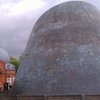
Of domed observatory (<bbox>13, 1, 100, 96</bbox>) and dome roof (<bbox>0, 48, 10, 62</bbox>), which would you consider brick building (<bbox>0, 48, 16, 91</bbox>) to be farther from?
domed observatory (<bbox>13, 1, 100, 96</bbox>)

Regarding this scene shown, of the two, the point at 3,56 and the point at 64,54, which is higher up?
the point at 3,56

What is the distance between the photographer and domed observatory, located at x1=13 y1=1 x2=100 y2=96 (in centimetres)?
2041

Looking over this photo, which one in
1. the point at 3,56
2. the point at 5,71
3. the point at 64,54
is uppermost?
the point at 3,56

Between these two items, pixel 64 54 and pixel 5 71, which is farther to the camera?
pixel 5 71

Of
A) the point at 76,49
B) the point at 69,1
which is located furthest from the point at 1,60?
the point at 76,49

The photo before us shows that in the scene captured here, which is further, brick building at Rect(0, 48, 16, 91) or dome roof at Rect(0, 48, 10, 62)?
dome roof at Rect(0, 48, 10, 62)

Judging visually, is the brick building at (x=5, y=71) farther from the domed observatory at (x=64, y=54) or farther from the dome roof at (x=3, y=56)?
the domed observatory at (x=64, y=54)

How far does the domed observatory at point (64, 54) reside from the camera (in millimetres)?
20406

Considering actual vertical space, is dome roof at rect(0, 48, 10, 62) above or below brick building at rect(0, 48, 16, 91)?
above

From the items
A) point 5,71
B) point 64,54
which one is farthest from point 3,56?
point 64,54

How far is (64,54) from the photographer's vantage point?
71.2 feet

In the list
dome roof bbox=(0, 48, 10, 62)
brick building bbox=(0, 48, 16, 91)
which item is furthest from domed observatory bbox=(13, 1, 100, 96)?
dome roof bbox=(0, 48, 10, 62)

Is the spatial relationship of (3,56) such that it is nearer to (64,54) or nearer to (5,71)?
(5,71)

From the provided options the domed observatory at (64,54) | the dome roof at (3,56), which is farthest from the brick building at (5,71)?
the domed observatory at (64,54)
